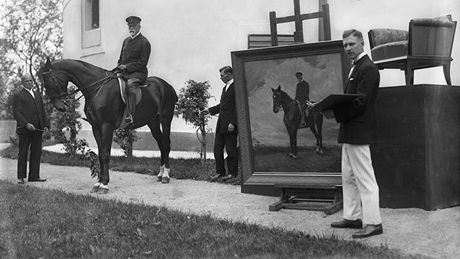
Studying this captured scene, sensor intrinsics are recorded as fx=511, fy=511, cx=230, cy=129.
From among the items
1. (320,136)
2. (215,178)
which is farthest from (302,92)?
(215,178)

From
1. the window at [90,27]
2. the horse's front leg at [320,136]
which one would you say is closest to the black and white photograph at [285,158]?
the horse's front leg at [320,136]

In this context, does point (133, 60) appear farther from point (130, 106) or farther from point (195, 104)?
point (195, 104)

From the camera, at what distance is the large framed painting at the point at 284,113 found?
643cm

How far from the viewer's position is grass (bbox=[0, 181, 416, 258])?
4.55 metres

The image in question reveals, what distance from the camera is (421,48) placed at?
659 cm

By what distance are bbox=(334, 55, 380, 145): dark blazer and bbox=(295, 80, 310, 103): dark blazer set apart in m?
1.28

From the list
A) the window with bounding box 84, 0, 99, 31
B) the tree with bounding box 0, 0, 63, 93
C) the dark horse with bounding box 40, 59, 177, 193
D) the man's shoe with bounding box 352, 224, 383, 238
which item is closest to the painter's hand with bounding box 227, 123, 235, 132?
the dark horse with bounding box 40, 59, 177, 193

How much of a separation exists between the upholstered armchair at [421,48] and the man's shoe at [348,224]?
2.15 meters

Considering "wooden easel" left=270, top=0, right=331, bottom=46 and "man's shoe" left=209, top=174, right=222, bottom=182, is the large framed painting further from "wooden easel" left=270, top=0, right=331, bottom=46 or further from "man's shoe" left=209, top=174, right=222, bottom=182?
"man's shoe" left=209, top=174, right=222, bottom=182

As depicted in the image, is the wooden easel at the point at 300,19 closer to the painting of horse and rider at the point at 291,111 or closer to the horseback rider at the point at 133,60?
the painting of horse and rider at the point at 291,111

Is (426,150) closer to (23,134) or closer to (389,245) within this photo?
(389,245)

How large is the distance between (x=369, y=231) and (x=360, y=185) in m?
0.47

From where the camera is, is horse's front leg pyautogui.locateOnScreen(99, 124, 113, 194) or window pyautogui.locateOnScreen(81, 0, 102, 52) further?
window pyautogui.locateOnScreen(81, 0, 102, 52)

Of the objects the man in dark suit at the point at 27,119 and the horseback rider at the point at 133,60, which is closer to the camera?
the horseback rider at the point at 133,60
